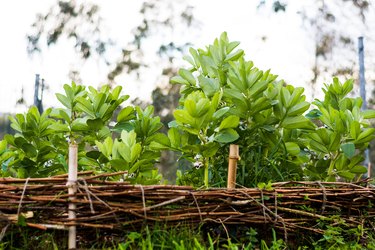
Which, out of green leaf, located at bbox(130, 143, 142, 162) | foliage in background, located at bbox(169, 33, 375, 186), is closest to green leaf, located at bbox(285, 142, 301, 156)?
foliage in background, located at bbox(169, 33, 375, 186)

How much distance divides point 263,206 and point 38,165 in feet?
3.09

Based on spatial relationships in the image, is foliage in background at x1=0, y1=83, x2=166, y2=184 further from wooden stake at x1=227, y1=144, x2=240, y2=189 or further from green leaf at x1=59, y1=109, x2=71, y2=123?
wooden stake at x1=227, y1=144, x2=240, y2=189

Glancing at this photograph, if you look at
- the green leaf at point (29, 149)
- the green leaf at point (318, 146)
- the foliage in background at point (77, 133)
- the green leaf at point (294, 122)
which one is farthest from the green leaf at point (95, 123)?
the green leaf at point (318, 146)

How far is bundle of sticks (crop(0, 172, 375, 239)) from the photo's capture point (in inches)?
62.3

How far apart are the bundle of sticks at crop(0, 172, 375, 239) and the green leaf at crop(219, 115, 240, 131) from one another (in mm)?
235

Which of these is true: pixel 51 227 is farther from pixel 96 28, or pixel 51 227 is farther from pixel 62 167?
pixel 96 28

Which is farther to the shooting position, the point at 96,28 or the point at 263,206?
the point at 96,28

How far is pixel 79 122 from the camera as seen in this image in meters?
2.03

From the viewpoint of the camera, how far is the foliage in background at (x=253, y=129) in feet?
6.14

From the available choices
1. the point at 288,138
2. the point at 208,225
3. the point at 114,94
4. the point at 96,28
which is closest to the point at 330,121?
the point at 288,138

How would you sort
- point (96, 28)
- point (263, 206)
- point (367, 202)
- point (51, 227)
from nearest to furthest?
point (51, 227) → point (263, 206) → point (367, 202) → point (96, 28)

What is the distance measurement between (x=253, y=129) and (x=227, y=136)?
0.19 m

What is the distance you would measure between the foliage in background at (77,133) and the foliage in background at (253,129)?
0.48 feet

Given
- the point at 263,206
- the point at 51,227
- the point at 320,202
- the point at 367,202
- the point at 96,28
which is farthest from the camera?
the point at 96,28
